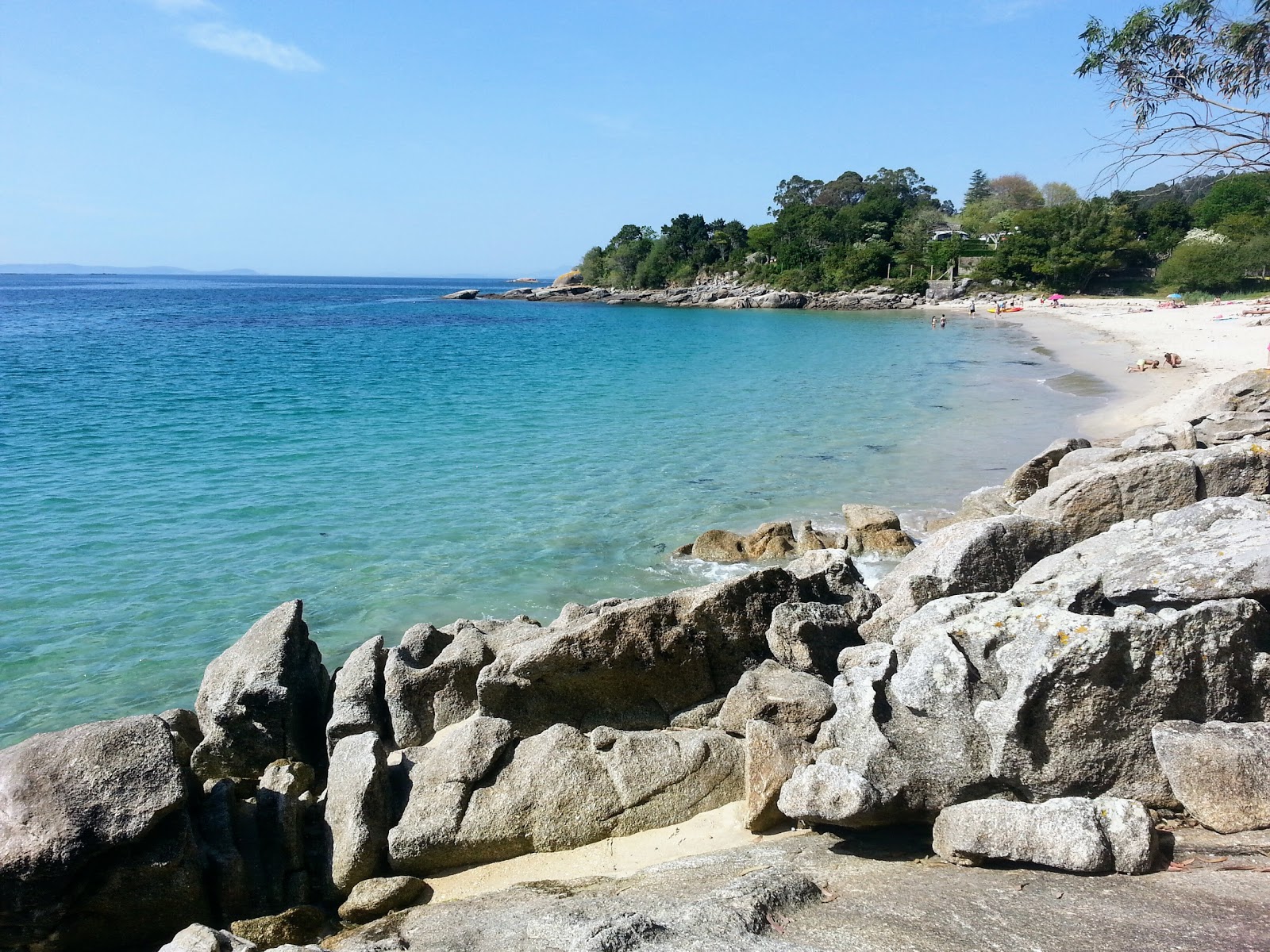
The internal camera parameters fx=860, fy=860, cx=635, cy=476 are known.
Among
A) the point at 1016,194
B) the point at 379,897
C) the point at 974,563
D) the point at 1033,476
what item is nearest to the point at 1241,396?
the point at 1033,476

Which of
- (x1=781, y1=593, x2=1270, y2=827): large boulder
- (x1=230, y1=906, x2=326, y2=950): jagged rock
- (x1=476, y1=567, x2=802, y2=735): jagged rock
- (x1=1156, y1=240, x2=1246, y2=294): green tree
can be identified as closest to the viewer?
(x1=781, y1=593, x2=1270, y2=827): large boulder

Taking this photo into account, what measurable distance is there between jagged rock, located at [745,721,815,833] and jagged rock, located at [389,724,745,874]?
570mm

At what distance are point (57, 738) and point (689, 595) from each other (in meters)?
4.50

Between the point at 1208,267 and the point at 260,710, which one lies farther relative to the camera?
the point at 1208,267

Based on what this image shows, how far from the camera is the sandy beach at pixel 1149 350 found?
940 inches

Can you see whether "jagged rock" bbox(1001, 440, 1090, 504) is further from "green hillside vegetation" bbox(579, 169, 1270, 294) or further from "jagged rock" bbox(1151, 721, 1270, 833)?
"green hillside vegetation" bbox(579, 169, 1270, 294)

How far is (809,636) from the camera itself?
6.97 metres

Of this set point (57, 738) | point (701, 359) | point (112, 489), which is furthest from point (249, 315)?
point (57, 738)

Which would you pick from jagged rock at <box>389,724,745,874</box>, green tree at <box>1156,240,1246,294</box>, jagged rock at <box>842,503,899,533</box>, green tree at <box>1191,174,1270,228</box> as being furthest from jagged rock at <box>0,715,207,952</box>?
green tree at <box>1191,174,1270,228</box>

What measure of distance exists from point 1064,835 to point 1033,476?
11.4 m

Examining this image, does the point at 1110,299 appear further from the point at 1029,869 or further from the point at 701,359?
the point at 1029,869

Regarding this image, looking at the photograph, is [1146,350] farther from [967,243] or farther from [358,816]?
[967,243]

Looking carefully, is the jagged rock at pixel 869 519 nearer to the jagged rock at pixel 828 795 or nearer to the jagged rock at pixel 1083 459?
the jagged rock at pixel 1083 459

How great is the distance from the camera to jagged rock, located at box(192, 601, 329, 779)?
7.24 metres
